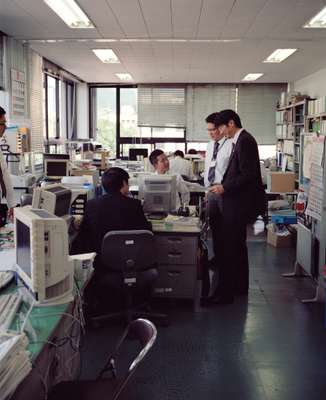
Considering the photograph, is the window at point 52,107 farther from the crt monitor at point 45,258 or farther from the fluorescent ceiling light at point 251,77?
the crt monitor at point 45,258

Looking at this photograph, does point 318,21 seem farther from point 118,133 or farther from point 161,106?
point 118,133

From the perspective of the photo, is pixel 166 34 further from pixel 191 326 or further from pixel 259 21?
pixel 191 326

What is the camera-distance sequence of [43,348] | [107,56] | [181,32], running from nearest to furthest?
[43,348], [181,32], [107,56]

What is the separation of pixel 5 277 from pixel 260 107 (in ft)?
33.3

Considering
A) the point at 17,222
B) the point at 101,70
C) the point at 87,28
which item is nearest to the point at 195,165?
the point at 101,70

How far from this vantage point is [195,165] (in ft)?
28.4

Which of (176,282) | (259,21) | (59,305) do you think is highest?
(259,21)


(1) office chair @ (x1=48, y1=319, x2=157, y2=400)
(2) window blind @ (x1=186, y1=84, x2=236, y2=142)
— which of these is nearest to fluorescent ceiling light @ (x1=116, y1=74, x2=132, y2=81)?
(2) window blind @ (x1=186, y1=84, x2=236, y2=142)

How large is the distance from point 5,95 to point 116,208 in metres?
3.94

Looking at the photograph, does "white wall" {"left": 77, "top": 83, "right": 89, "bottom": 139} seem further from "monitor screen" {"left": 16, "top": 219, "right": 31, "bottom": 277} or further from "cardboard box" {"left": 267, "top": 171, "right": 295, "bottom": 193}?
"monitor screen" {"left": 16, "top": 219, "right": 31, "bottom": 277}

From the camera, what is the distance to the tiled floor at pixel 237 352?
270 cm

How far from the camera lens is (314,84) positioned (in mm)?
9391

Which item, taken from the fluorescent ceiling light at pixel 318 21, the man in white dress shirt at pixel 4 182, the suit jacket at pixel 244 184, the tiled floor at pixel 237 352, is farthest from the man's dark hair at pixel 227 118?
the fluorescent ceiling light at pixel 318 21

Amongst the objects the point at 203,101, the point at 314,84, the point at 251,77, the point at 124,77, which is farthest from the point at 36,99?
the point at 314,84
